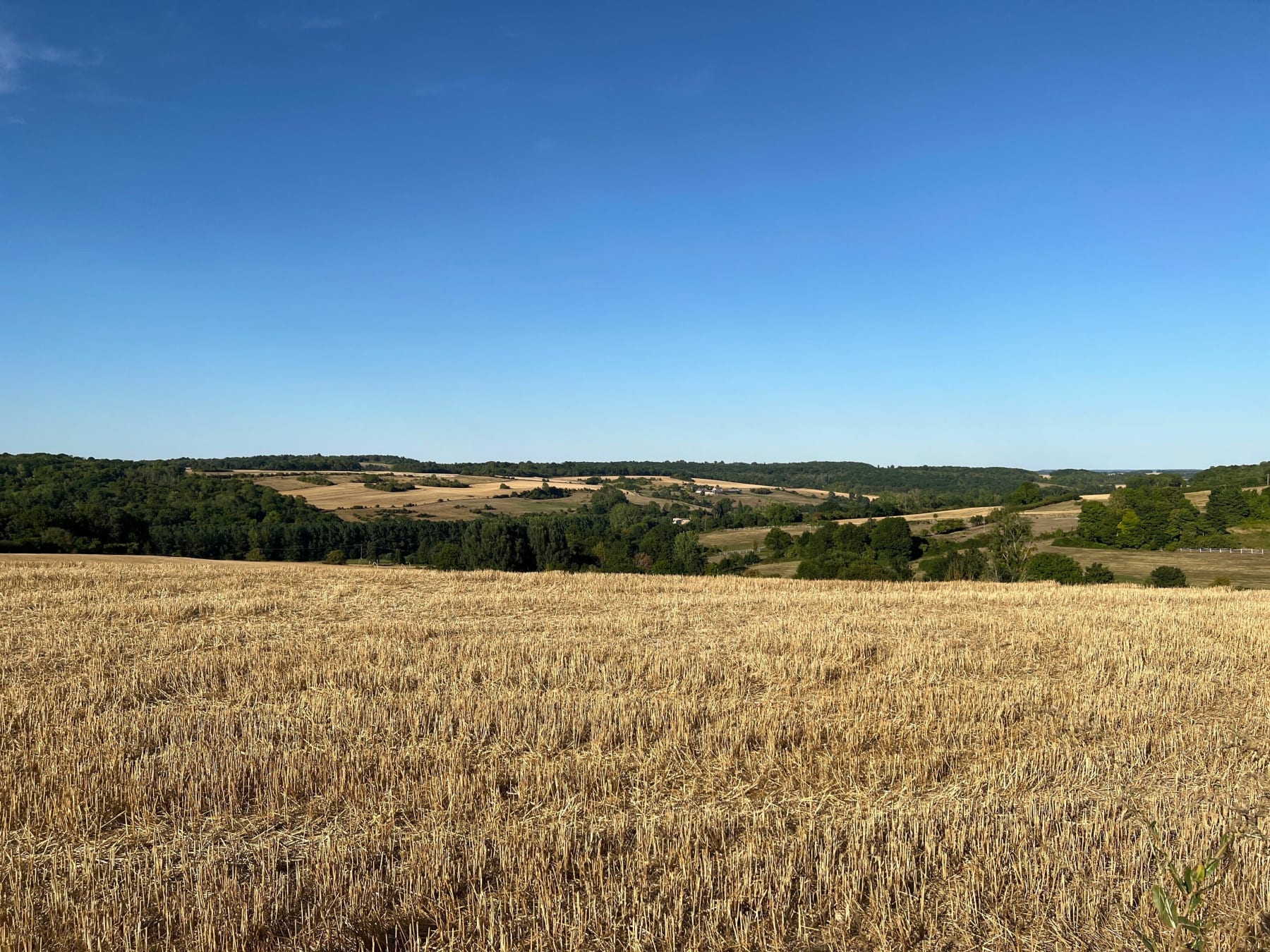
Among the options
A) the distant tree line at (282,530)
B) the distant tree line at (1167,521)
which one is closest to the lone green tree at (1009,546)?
the distant tree line at (1167,521)

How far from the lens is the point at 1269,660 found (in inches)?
550

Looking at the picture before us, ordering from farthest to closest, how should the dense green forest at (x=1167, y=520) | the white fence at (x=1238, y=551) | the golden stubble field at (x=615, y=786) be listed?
the dense green forest at (x=1167, y=520) < the white fence at (x=1238, y=551) < the golden stubble field at (x=615, y=786)

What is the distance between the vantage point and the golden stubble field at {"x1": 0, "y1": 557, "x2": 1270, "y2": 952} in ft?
16.4

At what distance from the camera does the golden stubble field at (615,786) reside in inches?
196

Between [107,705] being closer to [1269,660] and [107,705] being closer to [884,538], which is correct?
[1269,660]

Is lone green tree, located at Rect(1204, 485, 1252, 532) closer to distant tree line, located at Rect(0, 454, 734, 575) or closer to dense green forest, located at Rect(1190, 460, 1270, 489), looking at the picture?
dense green forest, located at Rect(1190, 460, 1270, 489)

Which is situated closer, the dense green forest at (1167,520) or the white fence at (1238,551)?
the white fence at (1238,551)

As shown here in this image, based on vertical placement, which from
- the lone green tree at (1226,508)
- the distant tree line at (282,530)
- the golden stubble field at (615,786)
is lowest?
the distant tree line at (282,530)

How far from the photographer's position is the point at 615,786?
7.53m

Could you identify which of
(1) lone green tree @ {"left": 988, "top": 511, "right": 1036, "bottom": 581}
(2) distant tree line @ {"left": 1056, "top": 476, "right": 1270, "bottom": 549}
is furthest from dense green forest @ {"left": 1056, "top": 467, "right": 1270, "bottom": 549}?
(1) lone green tree @ {"left": 988, "top": 511, "right": 1036, "bottom": 581}

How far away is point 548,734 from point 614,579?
19.7m

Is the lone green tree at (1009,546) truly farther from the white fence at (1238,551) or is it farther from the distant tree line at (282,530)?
the distant tree line at (282,530)

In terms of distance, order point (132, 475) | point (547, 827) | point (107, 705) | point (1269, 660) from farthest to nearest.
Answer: point (132, 475) < point (1269, 660) < point (107, 705) < point (547, 827)

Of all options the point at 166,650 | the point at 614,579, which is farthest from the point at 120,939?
the point at 614,579
